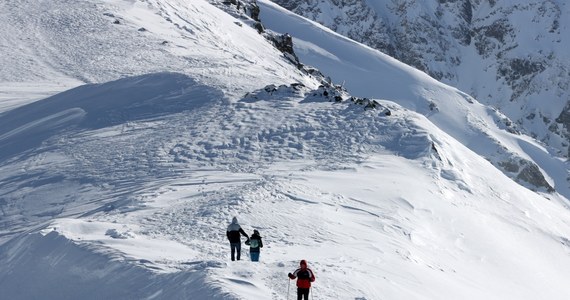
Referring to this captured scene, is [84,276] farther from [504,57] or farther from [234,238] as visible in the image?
[504,57]

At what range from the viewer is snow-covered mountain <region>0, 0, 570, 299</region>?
2261 centimetres

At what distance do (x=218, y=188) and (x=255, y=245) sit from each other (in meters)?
8.92

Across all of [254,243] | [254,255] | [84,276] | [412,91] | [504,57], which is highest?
[254,243]

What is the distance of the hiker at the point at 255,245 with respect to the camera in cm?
2227

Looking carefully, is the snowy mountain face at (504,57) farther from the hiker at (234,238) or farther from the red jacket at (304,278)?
the red jacket at (304,278)

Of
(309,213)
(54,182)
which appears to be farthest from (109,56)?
(309,213)

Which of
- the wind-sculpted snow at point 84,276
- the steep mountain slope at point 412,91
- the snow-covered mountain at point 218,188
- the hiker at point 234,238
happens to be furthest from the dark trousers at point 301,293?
the steep mountain slope at point 412,91

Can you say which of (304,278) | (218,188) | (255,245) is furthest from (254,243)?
(218,188)

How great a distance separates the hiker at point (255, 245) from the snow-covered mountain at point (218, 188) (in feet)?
0.77

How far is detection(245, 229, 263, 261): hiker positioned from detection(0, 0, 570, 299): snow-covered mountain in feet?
0.77

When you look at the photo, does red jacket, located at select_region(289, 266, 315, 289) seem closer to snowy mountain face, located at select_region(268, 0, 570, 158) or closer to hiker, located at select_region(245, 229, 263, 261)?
hiker, located at select_region(245, 229, 263, 261)

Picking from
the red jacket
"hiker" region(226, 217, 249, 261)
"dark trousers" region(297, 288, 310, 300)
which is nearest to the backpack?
"hiker" region(226, 217, 249, 261)

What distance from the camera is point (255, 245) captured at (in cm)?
2233

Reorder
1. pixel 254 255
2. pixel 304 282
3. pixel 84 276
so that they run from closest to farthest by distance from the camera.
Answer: pixel 304 282 → pixel 84 276 → pixel 254 255
